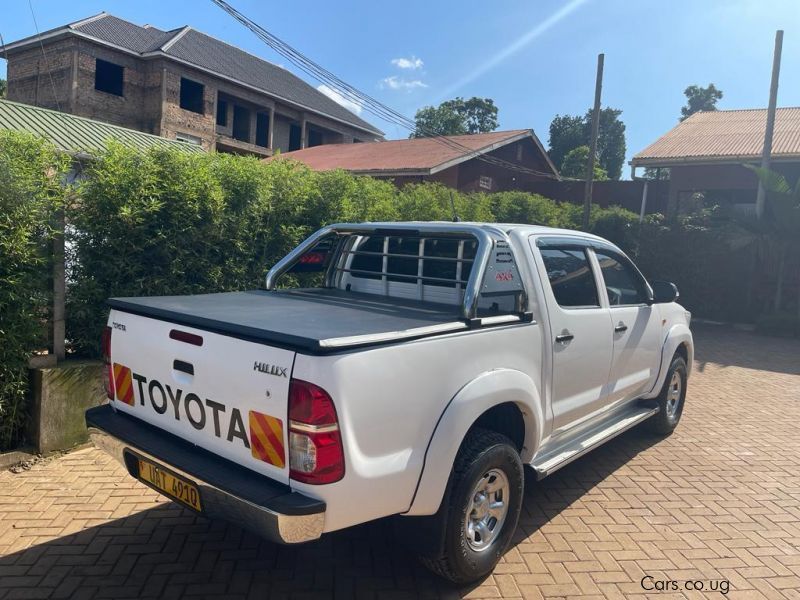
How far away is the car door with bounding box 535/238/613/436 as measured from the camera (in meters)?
3.64

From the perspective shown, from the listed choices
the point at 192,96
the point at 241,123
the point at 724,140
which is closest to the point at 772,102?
the point at 724,140

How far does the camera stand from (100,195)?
470 centimetres

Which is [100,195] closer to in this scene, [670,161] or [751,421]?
[751,421]

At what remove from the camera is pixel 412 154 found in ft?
78.4

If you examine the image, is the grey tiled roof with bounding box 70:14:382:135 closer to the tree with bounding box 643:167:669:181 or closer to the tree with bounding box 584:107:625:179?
the tree with bounding box 643:167:669:181

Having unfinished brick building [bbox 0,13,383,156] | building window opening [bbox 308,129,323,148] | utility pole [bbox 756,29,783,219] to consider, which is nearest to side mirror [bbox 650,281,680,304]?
utility pole [bbox 756,29,783,219]

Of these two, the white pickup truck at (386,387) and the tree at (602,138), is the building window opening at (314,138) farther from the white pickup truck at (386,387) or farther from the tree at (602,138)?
the white pickup truck at (386,387)

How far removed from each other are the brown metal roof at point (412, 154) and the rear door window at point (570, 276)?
56.2 feet

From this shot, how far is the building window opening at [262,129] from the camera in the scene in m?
35.1

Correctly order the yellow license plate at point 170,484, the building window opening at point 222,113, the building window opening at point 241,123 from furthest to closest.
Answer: the building window opening at point 241,123, the building window opening at point 222,113, the yellow license plate at point 170,484

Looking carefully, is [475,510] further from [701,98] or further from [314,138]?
[701,98]

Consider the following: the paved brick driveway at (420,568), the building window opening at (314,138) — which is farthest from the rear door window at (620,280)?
the building window opening at (314,138)

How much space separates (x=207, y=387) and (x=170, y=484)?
1.71 feet

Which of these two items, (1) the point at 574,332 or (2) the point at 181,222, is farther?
(2) the point at 181,222
